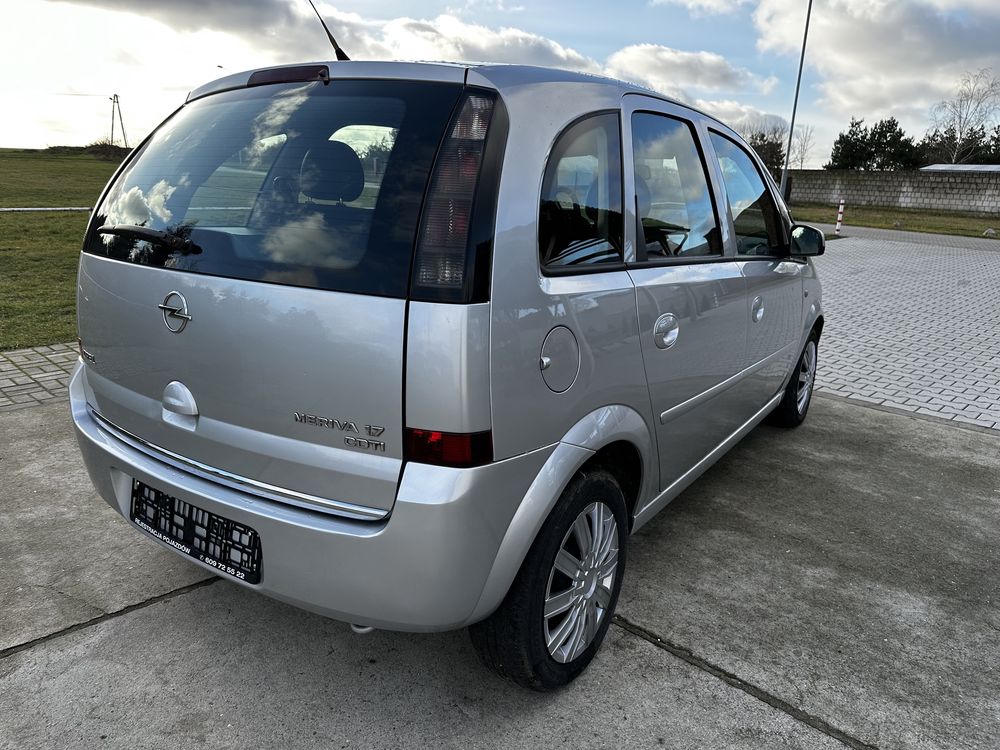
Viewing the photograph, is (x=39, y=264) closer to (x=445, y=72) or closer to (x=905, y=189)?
(x=445, y=72)

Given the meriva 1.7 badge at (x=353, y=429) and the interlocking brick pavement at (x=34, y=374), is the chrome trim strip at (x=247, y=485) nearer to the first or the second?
the meriva 1.7 badge at (x=353, y=429)

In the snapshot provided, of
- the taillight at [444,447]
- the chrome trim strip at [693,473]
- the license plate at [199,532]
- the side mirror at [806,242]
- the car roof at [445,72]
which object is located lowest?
the chrome trim strip at [693,473]

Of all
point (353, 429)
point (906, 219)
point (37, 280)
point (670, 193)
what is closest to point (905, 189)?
point (906, 219)

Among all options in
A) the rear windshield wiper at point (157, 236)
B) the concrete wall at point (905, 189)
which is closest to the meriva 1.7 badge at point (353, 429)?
the rear windshield wiper at point (157, 236)

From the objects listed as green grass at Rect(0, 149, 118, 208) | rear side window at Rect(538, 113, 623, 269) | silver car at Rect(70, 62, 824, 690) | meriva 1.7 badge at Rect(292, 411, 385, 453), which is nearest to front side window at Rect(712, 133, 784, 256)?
silver car at Rect(70, 62, 824, 690)

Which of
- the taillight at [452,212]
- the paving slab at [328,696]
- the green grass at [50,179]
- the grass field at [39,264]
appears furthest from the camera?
the green grass at [50,179]

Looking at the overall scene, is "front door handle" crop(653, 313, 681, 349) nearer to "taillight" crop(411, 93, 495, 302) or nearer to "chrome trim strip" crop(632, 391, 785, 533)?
"chrome trim strip" crop(632, 391, 785, 533)

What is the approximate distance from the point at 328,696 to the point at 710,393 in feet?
5.88

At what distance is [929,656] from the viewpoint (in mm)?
2555

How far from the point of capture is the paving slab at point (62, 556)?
260 cm

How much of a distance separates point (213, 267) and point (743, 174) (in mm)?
2527

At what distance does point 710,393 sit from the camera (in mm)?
2998

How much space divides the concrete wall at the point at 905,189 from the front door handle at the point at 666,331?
38.6 meters

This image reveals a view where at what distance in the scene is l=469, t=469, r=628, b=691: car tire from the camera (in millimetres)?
2049
